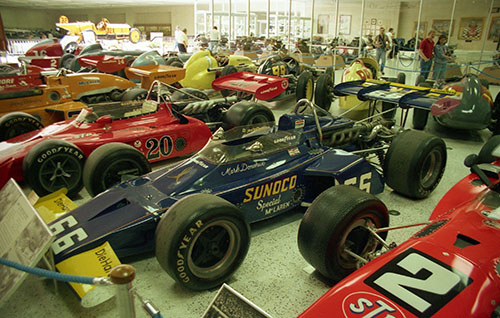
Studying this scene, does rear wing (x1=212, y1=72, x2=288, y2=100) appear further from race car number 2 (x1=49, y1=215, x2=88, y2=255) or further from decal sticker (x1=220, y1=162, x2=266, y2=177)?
race car number 2 (x1=49, y1=215, x2=88, y2=255)

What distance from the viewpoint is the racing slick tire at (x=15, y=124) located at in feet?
19.4

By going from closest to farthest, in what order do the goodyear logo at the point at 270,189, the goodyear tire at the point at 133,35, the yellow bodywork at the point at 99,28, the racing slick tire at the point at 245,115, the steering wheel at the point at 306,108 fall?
the goodyear logo at the point at 270,189 < the steering wheel at the point at 306,108 < the racing slick tire at the point at 245,115 < the yellow bodywork at the point at 99,28 < the goodyear tire at the point at 133,35

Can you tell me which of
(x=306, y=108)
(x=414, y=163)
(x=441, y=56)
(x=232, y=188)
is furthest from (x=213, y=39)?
(x=232, y=188)

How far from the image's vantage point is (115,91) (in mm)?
8422

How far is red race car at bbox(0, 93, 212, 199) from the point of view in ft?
14.0

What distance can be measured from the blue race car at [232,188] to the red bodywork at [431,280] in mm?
1104

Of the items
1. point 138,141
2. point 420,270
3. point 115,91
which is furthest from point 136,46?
point 420,270

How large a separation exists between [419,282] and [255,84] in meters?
6.45

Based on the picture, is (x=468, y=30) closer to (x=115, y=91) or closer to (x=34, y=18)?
(x=115, y=91)

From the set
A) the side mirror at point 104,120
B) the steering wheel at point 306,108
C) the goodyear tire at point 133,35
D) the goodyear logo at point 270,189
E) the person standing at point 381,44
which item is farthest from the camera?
the goodyear tire at point 133,35

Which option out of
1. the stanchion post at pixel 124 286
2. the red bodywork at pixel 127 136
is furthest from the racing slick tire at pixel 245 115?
the stanchion post at pixel 124 286

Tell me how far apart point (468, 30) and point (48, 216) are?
1806cm

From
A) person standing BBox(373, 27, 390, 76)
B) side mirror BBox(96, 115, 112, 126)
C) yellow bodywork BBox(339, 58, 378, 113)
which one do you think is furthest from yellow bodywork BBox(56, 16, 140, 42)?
side mirror BBox(96, 115, 112, 126)

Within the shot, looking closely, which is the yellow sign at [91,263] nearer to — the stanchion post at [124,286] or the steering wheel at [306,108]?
the stanchion post at [124,286]
